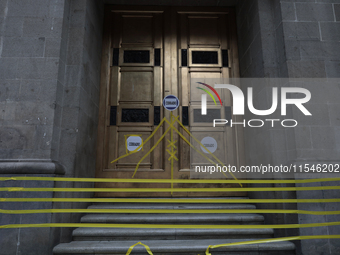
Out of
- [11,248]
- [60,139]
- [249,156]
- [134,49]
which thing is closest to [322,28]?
[249,156]

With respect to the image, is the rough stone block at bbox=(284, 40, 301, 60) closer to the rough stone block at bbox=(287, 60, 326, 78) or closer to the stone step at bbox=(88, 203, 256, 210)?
the rough stone block at bbox=(287, 60, 326, 78)

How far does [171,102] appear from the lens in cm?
549

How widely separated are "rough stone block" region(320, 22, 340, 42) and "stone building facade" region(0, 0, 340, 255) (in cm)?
2

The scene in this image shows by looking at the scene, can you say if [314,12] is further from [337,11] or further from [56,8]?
[56,8]

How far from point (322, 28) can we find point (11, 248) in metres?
5.99

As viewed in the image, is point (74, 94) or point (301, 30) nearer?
point (74, 94)

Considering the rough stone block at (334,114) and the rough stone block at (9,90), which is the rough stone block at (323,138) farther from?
the rough stone block at (9,90)

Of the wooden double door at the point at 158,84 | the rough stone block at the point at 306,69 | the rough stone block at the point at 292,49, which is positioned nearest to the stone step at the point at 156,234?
the wooden double door at the point at 158,84

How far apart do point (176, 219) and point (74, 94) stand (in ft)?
8.81

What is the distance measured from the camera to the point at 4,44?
13.4 feet

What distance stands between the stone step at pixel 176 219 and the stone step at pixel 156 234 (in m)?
0.21

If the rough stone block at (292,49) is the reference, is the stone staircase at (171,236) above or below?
below

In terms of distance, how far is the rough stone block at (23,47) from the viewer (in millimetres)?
4066

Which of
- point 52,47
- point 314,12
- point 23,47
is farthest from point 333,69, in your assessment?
point 23,47
